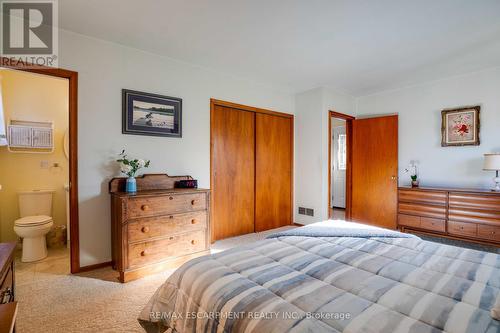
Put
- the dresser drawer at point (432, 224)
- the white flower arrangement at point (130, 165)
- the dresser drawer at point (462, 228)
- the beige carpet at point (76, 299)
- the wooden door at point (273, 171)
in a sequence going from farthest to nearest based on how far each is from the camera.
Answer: the wooden door at point (273, 171) < the dresser drawer at point (432, 224) < the dresser drawer at point (462, 228) < the white flower arrangement at point (130, 165) < the beige carpet at point (76, 299)

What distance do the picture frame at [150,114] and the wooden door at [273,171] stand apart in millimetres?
1428

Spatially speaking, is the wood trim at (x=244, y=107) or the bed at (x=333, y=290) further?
the wood trim at (x=244, y=107)

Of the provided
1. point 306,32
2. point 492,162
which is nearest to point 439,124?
point 492,162

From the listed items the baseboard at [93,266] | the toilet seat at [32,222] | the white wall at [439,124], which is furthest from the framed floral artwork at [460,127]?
the toilet seat at [32,222]

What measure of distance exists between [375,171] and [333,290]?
3.88 meters

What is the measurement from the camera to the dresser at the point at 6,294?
777 millimetres

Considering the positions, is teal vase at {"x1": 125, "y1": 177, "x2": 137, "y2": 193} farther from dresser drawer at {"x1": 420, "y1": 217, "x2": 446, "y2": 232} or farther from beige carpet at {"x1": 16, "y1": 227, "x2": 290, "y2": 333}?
dresser drawer at {"x1": 420, "y1": 217, "x2": 446, "y2": 232}

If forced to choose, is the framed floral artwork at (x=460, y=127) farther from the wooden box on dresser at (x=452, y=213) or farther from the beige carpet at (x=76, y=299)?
the beige carpet at (x=76, y=299)

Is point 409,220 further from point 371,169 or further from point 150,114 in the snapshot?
point 150,114

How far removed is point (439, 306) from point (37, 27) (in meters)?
3.62

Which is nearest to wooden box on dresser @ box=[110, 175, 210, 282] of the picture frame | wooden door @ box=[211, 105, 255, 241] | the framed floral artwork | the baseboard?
the baseboard

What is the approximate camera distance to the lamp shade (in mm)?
3119

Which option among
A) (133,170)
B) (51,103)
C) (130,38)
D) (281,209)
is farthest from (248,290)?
(51,103)

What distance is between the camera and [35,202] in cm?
335
